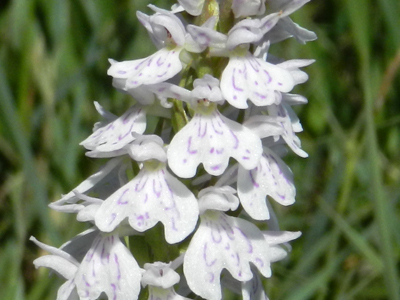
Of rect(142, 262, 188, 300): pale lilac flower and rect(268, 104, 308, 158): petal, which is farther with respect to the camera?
rect(268, 104, 308, 158): petal

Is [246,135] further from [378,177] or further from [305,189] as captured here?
[305,189]

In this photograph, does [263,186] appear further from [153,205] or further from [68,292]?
[68,292]

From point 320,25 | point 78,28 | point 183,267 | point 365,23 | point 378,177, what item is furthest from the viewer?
point 320,25

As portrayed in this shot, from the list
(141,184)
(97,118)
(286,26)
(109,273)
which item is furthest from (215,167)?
(97,118)

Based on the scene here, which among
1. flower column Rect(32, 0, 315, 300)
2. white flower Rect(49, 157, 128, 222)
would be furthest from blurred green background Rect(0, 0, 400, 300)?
flower column Rect(32, 0, 315, 300)

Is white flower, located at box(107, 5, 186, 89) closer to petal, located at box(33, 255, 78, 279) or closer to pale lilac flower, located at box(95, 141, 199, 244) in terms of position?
pale lilac flower, located at box(95, 141, 199, 244)

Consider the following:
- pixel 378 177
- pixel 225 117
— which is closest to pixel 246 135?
pixel 225 117
